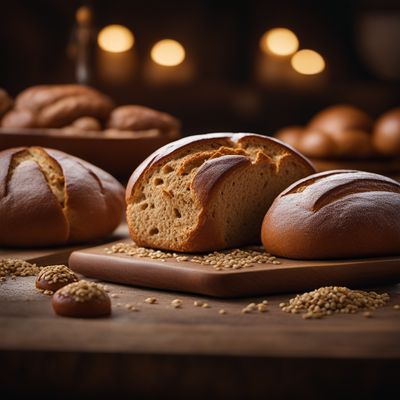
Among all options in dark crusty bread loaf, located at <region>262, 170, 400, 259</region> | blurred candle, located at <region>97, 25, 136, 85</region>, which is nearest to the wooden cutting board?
dark crusty bread loaf, located at <region>262, 170, 400, 259</region>

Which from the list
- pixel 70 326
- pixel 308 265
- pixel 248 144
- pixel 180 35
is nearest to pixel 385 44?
pixel 180 35

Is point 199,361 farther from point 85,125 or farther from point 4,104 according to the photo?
point 4,104

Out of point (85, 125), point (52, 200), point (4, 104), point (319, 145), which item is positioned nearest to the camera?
point (52, 200)

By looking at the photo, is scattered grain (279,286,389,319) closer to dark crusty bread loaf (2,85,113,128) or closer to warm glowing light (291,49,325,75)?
dark crusty bread loaf (2,85,113,128)

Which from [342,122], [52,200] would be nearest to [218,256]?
[52,200]

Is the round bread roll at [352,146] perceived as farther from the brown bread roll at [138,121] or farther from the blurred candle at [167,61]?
the blurred candle at [167,61]

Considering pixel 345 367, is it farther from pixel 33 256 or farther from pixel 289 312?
pixel 33 256

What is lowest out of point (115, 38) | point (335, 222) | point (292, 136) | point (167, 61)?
point (292, 136)
